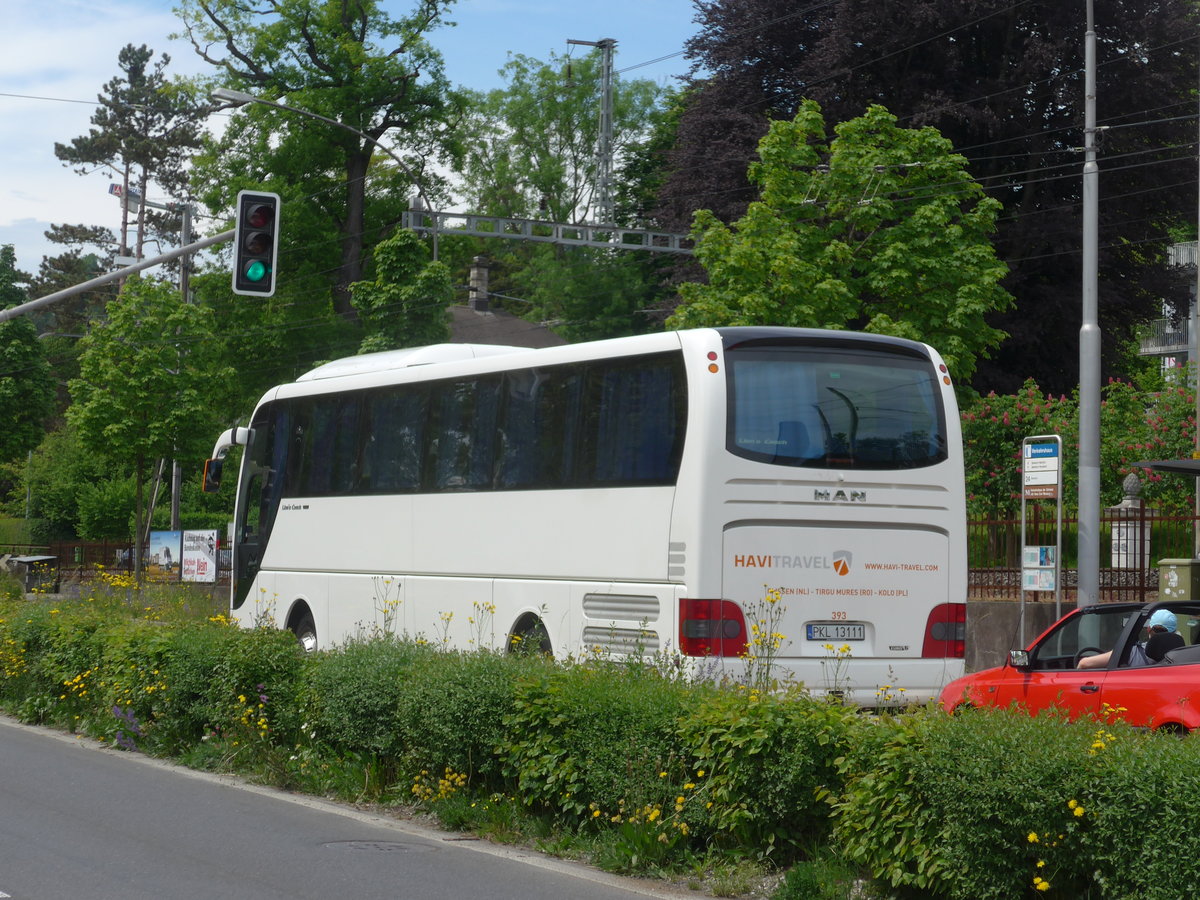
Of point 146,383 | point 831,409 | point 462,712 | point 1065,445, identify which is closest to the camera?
point 462,712

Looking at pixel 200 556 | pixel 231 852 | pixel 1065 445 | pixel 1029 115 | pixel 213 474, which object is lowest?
pixel 231 852

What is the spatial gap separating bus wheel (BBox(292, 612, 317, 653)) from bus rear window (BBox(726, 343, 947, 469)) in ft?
26.7

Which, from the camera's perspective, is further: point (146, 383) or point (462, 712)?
point (146, 383)

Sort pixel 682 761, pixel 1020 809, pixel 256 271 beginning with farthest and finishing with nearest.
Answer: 1. pixel 256 271
2. pixel 682 761
3. pixel 1020 809

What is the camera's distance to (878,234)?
1284 inches

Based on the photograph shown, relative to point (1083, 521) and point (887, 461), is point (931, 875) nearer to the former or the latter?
point (887, 461)

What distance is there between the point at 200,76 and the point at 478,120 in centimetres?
2254

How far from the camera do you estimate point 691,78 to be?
42781 millimetres

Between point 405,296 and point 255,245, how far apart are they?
81.2 ft

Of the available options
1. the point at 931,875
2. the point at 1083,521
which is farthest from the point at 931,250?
the point at 931,875

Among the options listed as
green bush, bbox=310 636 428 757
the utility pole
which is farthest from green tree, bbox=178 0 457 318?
green bush, bbox=310 636 428 757

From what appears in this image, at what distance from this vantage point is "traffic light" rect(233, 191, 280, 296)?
18.3m

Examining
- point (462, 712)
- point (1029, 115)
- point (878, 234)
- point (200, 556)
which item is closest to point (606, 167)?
point (1029, 115)

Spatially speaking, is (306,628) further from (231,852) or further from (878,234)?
(878,234)
